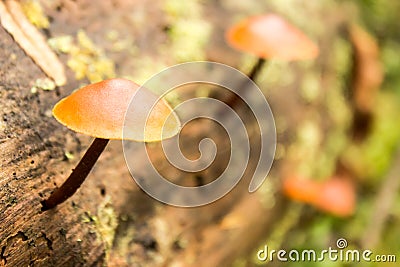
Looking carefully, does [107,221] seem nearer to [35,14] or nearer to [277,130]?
[35,14]

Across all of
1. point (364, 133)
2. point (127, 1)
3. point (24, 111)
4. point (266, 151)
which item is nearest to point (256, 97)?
point (266, 151)

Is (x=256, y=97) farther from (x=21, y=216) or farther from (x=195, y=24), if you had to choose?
(x=21, y=216)

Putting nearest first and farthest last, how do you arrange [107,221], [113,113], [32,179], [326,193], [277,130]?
[113,113] < [32,179] < [107,221] < [277,130] < [326,193]

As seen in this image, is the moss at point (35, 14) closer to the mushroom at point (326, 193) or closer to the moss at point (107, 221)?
the moss at point (107, 221)

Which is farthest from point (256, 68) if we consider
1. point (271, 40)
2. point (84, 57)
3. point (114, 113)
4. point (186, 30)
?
point (114, 113)

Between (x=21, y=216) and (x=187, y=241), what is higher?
(x=21, y=216)

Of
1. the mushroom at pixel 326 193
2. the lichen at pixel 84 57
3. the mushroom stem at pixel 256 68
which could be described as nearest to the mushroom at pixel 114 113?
the lichen at pixel 84 57
